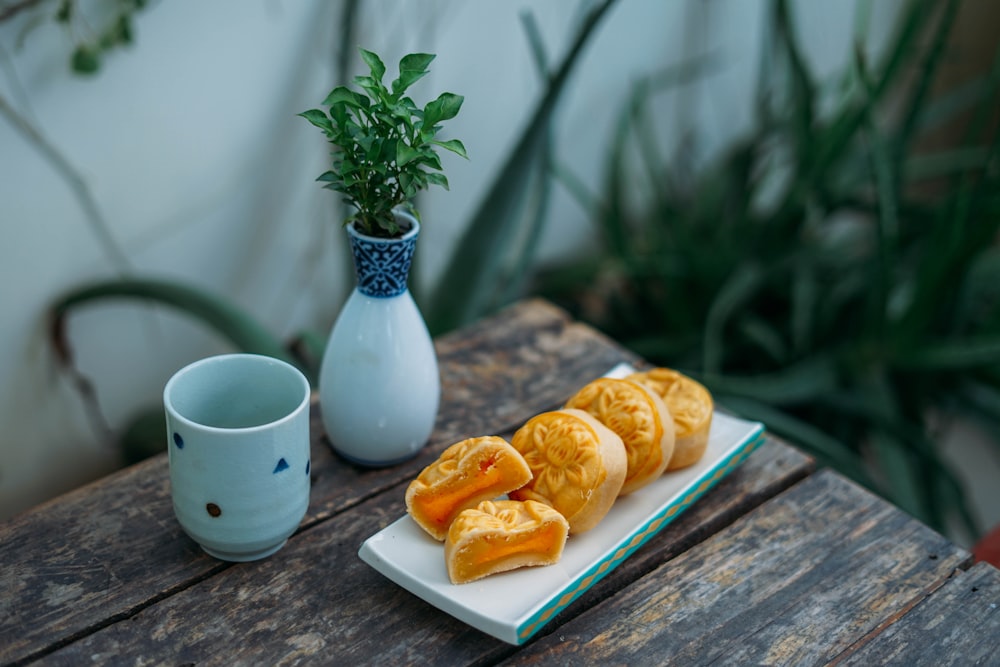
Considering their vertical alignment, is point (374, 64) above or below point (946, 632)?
above

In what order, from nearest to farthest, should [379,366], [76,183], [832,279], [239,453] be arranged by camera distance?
1. [239,453]
2. [379,366]
3. [76,183]
4. [832,279]

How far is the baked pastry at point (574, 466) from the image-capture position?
0.69 m

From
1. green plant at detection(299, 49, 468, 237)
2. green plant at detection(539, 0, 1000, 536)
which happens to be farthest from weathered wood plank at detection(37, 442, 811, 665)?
green plant at detection(539, 0, 1000, 536)

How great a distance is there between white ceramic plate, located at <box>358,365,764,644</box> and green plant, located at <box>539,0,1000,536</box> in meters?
0.42

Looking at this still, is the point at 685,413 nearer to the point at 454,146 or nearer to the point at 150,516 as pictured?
the point at 454,146

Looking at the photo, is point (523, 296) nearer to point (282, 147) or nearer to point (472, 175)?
point (472, 175)

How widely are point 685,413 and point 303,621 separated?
336 millimetres

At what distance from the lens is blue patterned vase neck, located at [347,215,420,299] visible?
716mm

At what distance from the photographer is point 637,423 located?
0.73 m

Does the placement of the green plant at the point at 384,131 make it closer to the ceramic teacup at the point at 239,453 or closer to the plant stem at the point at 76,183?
the ceramic teacup at the point at 239,453

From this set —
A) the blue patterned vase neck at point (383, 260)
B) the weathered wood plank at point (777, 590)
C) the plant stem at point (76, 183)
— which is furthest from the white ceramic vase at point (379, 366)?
the plant stem at point (76, 183)

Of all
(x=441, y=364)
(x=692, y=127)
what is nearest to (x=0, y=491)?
(x=441, y=364)

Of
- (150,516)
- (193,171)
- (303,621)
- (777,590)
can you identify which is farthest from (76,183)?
(777,590)

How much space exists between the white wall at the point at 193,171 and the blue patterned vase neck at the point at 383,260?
1.77 ft
